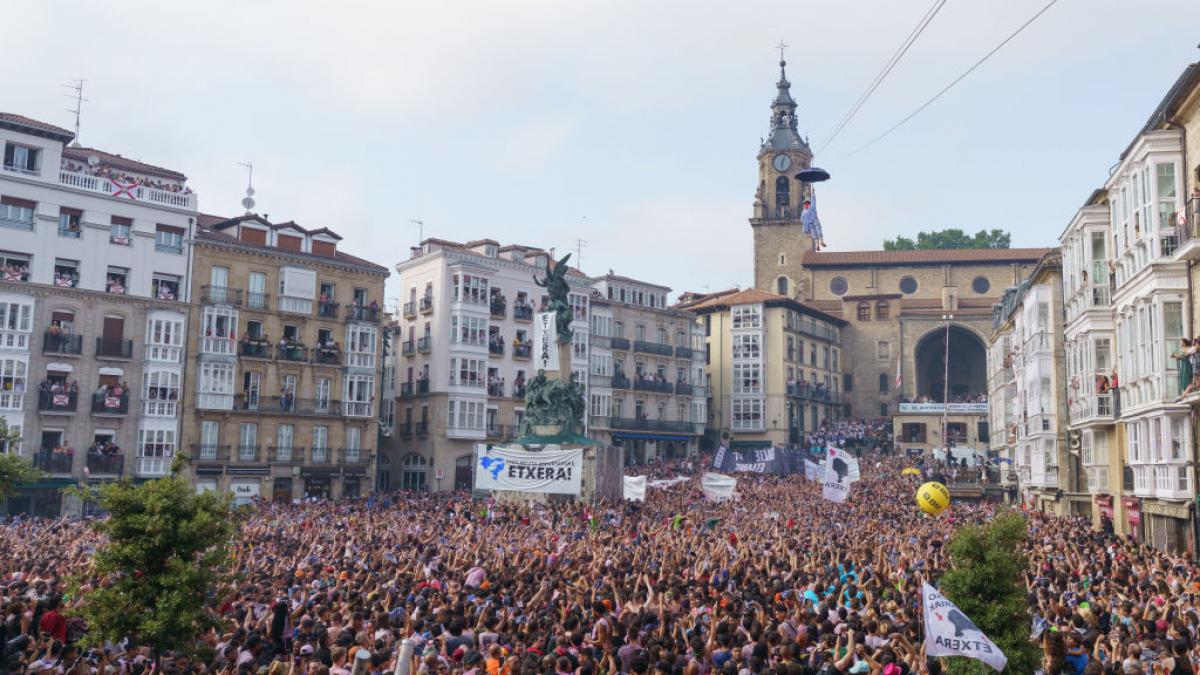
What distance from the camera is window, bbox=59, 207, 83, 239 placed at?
47.7 meters

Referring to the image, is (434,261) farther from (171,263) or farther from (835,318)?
(835,318)

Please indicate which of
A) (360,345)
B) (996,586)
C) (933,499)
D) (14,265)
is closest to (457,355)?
(360,345)

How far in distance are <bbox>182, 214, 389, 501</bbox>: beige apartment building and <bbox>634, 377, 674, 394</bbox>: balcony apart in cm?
2276

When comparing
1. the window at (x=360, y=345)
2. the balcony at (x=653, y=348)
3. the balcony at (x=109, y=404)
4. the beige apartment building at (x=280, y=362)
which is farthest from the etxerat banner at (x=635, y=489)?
the balcony at (x=653, y=348)

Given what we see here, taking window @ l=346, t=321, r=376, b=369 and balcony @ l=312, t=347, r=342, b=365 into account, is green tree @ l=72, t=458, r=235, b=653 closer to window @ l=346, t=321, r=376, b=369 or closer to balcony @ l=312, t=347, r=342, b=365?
balcony @ l=312, t=347, r=342, b=365

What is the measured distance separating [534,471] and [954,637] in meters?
23.9

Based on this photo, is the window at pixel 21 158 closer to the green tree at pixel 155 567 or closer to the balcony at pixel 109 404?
the balcony at pixel 109 404

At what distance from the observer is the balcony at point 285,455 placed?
5353cm

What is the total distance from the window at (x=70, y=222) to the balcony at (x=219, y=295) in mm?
6245

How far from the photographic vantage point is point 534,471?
34.5 m

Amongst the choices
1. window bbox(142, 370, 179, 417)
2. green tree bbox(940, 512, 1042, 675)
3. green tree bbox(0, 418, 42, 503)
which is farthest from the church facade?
green tree bbox(940, 512, 1042, 675)

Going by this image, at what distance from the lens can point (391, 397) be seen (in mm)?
66875

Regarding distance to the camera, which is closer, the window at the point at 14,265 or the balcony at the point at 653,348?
the window at the point at 14,265

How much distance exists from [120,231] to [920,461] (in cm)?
4524
